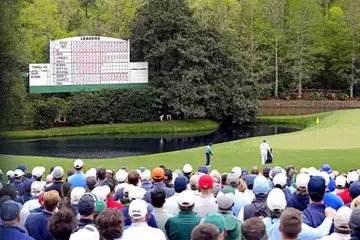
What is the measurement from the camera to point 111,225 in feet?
17.6

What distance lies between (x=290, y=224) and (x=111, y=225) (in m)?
1.81

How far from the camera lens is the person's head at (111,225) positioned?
5.38m

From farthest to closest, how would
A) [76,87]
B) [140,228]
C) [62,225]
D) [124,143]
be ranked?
[76,87]
[124,143]
[140,228]
[62,225]

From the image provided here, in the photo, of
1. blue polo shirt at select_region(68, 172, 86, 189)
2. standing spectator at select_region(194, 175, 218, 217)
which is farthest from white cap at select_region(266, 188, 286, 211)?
blue polo shirt at select_region(68, 172, 86, 189)

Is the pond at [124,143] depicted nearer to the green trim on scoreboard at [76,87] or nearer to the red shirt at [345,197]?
the green trim on scoreboard at [76,87]

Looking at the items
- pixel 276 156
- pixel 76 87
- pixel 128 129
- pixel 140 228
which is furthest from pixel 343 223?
pixel 128 129

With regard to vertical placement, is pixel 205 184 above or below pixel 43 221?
above

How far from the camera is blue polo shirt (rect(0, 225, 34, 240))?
5.48 metres

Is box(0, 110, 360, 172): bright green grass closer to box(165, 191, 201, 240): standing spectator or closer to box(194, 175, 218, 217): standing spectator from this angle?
box(194, 175, 218, 217): standing spectator

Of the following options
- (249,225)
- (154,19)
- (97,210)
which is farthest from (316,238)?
(154,19)

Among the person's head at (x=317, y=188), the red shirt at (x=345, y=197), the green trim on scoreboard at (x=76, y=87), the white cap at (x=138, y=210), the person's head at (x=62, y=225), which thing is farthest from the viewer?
the green trim on scoreboard at (x=76, y=87)

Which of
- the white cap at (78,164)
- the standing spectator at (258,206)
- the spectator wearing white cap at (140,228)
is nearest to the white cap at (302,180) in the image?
the standing spectator at (258,206)

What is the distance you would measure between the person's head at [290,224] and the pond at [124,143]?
86.4ft

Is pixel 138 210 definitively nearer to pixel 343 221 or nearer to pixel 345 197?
pixel 343 221
